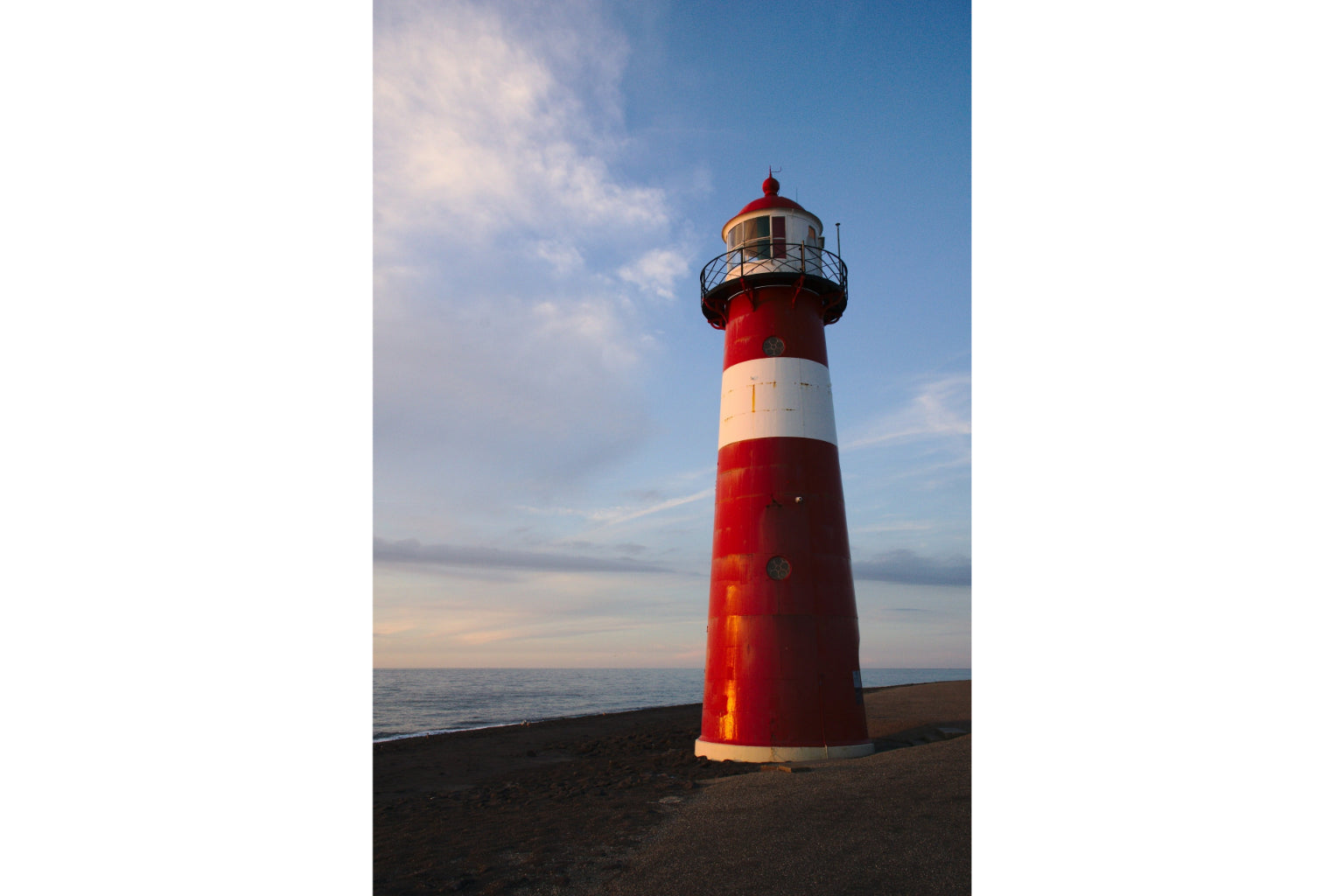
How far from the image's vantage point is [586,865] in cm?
601

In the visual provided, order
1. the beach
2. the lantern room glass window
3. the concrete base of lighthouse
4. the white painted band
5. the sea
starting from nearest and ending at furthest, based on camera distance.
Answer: the beach → the concrete base of lighthouse → the white painted band → the lantern room glass window → the sea

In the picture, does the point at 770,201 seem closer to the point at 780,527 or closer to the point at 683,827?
the point at 780,527

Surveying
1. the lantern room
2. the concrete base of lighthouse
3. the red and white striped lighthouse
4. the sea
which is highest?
the lantern room

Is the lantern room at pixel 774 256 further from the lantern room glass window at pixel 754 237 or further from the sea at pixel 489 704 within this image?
the sea at pixel 489 704

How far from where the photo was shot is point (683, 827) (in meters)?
7.02

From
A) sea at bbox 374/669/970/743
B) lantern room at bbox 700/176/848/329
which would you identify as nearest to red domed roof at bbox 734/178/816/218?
lantern room at bbox 700/176/848/329

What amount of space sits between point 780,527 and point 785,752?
3247 millimetres

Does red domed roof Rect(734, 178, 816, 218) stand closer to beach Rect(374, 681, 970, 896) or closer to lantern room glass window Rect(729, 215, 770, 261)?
lantern room glass window Rect(729, 215, 770, 261)

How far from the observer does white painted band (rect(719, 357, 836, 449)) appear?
36.7ft

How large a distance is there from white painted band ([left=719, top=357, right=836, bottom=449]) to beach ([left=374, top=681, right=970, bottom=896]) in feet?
16.1

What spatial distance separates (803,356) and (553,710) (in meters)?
33.1

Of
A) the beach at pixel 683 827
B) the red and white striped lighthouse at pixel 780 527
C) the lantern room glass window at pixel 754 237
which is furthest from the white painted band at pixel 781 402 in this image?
the beach at pixel 683 827

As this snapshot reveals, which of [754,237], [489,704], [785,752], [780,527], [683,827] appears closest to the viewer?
[683,827]

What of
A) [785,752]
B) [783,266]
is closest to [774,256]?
[783,266]
